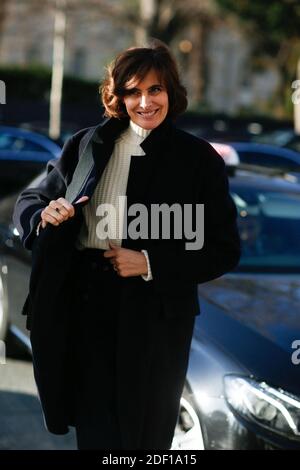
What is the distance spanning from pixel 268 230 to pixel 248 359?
1.65m

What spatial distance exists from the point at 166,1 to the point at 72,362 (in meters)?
29.4

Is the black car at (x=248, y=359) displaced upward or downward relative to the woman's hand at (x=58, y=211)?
downward

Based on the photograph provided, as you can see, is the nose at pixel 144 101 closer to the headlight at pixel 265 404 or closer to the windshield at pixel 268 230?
the headlight at pixel 265 404

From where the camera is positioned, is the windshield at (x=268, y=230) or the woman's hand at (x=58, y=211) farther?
the windshield at (x=268, y=230)

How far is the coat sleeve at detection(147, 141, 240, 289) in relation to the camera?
2820 millimetres

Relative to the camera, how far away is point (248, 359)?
3611 millimetres

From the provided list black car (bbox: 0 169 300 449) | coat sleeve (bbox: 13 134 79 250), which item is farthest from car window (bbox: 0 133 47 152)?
coat sleeve (bbox: 13 134 79 250)

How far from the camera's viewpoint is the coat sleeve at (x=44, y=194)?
290cm

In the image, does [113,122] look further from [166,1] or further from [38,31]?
[38,31]

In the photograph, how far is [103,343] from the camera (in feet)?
9.46

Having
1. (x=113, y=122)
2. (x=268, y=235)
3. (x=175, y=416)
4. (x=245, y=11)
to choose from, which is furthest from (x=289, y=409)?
(x=245, y=11)
